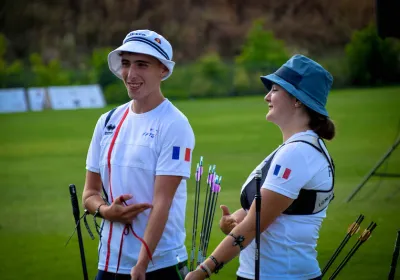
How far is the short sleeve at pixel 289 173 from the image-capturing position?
342cm

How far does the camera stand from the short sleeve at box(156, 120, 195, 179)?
12.4 ft

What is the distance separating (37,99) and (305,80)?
30.9m

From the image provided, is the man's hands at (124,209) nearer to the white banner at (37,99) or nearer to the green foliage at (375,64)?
the white banner at (37,99)

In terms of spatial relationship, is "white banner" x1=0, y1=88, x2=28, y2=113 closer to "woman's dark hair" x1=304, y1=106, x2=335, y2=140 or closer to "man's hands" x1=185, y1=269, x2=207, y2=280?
"woman's dark hair" x1=304, y1=106, x2=335, y2=140

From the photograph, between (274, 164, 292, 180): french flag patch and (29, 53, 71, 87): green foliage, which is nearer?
(274, 164, 292, 180): french flag patch

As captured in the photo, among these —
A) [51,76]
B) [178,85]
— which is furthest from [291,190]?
[51,76]

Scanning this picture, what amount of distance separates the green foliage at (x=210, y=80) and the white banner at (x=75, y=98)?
3939 millimetres

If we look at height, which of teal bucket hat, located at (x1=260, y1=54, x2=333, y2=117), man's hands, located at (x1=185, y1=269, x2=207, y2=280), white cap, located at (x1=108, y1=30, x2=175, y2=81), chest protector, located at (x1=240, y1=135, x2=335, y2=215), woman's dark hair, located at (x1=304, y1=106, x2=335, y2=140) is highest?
white cap, located at (x1=108, y1=30, x2=175, y2=81)

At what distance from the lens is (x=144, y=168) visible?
3.80 metres

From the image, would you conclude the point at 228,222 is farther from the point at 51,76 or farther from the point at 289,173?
the point at 51,76

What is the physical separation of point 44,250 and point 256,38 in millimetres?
37349

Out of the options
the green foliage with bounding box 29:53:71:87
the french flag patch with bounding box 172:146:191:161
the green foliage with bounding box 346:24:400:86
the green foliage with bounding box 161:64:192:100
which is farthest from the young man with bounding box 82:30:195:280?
the green foliage with bounding box 29:53:71:87

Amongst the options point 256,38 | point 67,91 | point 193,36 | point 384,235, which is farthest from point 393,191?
point 193,36

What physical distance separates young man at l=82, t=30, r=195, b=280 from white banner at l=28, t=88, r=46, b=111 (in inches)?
1174
